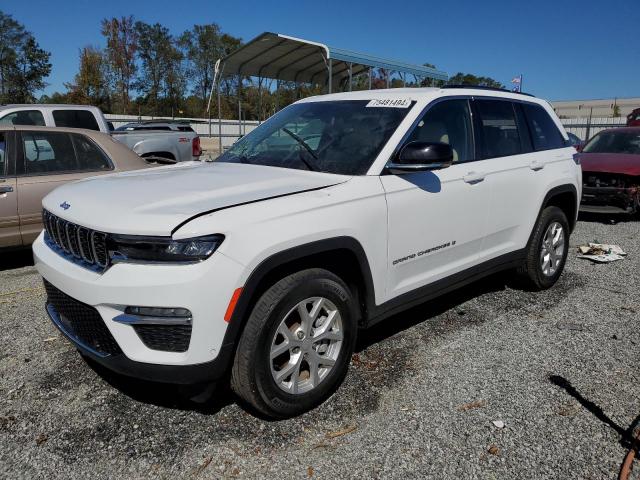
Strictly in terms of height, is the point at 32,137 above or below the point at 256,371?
above

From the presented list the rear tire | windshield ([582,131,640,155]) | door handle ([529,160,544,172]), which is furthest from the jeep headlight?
windshield ([582,131,640,155])

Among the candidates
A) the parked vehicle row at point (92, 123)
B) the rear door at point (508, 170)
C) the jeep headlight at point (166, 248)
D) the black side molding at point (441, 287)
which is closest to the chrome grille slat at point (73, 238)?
the jeep headlight at point (166, 248)

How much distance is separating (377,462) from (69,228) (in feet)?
6.74

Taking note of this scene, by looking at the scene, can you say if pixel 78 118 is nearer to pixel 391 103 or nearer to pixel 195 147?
pixel 195 147

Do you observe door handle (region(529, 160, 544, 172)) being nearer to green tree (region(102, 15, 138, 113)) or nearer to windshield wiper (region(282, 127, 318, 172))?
windshield wiper (region(282, 127, 318, 172))

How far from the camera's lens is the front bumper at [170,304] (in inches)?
93.1

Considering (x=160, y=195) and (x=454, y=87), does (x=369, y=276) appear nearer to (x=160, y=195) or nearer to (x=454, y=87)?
(x=160, y=195)

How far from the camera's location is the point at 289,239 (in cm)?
262

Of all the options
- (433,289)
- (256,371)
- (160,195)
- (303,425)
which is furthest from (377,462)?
(160,195)

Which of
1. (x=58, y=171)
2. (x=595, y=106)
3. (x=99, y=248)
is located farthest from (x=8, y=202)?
(x=595, y=106)

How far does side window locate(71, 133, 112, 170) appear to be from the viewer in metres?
6.13

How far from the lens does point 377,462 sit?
2559 mm

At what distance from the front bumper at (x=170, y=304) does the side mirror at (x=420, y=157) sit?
1.36m

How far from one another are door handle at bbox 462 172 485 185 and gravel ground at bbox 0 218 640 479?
121 centimetres
